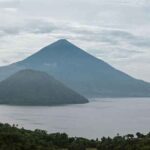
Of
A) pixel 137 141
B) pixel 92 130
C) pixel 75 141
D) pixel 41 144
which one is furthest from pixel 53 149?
pixel 92 130

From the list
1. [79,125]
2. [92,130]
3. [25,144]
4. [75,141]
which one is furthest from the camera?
[79,125]

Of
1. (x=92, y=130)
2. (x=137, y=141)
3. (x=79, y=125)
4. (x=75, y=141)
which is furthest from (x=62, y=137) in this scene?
(x=79, y=125)

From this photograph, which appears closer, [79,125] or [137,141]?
[137,141]

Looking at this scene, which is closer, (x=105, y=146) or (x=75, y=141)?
(x=105, y=146)

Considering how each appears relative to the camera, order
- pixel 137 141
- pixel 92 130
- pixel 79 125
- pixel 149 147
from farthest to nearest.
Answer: pixel 79 125
pixel 92 130
pixel 137 141
pixel 149 147

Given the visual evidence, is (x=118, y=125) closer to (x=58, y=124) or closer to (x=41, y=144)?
(x=58, y=124)

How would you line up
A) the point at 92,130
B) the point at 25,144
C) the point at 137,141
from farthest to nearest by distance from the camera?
1. the point at 92,130
2. the point at 137,141
3. the point at 25,144

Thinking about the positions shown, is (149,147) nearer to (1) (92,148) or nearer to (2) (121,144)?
(2) (121,144)

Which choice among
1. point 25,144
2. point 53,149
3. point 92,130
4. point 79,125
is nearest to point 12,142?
point 25,144

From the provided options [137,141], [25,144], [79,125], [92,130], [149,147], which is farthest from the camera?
[79,125]
